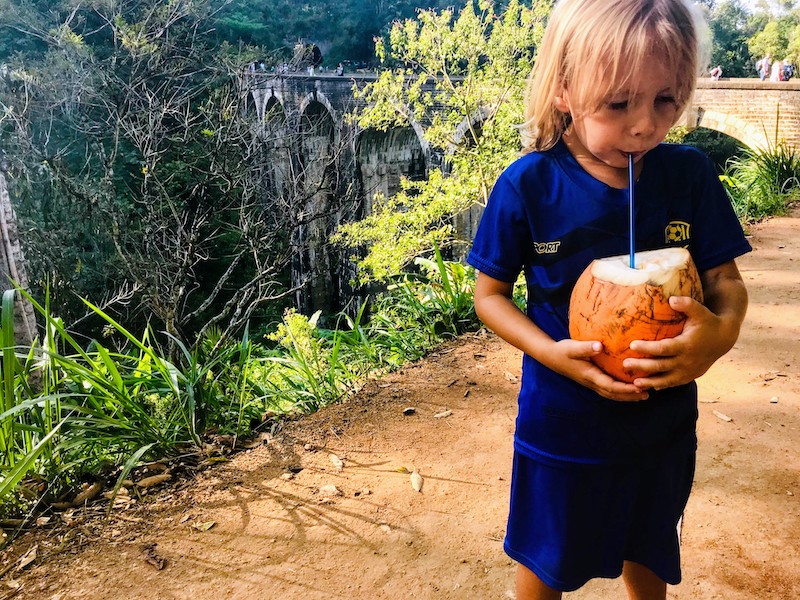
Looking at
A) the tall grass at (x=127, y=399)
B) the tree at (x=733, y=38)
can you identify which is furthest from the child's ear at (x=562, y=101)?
the tree at (x=733, y=38)

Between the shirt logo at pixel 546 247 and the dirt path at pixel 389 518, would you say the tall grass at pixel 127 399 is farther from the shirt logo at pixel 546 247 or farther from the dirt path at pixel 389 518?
the shirt logo at pixel 546 247

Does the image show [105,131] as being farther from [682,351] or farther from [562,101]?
[682,351]

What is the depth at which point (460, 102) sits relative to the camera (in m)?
8.15

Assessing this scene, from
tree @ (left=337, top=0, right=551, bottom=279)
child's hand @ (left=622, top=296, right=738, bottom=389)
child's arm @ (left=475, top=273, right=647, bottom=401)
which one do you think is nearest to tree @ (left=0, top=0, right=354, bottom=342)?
tree @ (left=337, top=0, right=551, bottom=279)

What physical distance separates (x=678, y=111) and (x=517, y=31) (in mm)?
7498

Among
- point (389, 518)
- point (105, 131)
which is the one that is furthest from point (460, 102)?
point (389, 518)

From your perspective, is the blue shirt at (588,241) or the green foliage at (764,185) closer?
the blue shirt at (588,241)

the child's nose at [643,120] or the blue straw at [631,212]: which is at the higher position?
the child's nose at [643,120]

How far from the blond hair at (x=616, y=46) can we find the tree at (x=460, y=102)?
22.5 feet

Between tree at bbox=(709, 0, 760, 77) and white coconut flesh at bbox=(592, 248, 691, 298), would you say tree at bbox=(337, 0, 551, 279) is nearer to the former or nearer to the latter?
white coconut flesh at bbox=(592, 248, 691, 298)

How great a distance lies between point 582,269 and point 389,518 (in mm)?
1202

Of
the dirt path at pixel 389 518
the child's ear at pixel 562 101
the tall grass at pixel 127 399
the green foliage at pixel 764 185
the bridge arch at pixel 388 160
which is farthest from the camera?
the bridge arch at pixel 388 160

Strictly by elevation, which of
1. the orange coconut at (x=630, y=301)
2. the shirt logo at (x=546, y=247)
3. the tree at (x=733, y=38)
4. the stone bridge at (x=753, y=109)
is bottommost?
the orange coconut at (x=630, y=301)

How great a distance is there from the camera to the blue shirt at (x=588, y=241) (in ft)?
3.11
